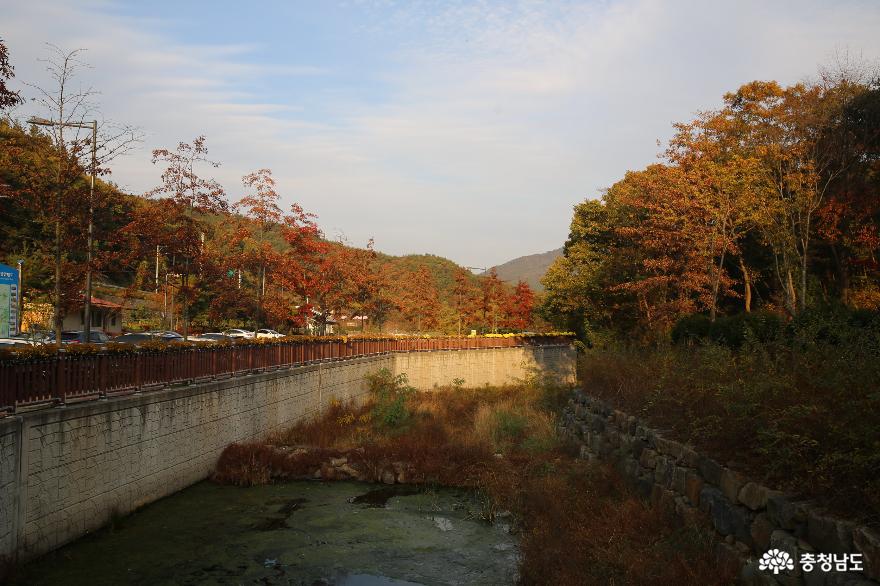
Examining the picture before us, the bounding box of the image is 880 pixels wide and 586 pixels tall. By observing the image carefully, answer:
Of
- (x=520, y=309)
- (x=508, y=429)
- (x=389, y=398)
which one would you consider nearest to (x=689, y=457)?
(x=508, y=429)

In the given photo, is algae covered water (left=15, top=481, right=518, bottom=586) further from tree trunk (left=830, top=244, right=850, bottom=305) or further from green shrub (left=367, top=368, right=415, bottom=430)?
tree trunk (left=830, top=244, right=850, bottom=305)

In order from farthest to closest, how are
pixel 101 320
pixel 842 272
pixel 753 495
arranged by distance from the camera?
pixel 101 320 < pixel 842 272 < pixel 753 495

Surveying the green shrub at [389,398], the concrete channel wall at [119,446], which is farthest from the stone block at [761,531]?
the green shrub at [389,398]

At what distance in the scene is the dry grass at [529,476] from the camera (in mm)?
8219

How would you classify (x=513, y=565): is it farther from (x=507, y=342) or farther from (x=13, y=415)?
(x=507, y=342)

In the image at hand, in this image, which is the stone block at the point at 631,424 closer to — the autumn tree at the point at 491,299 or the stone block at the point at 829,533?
the stone block at the point at 829,533

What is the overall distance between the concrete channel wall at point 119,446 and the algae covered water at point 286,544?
0.40m

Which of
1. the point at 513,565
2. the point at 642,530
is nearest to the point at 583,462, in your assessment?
the point at 513,565

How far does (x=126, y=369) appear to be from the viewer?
12969mm

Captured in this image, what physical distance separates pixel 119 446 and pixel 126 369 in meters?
1.53

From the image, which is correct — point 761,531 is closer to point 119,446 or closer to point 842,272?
point 119,446

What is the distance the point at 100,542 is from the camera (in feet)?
36.5

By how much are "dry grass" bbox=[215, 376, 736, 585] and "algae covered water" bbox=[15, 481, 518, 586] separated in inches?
32.4

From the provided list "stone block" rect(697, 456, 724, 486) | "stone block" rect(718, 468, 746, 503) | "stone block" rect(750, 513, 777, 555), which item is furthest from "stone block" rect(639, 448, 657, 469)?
"stone block" rect(750, 513, 777, 555)
